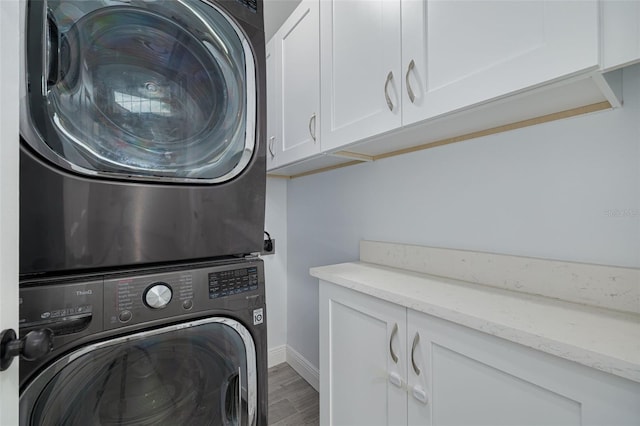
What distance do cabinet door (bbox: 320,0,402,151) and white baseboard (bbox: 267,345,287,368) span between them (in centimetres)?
177

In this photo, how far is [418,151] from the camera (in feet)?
4.14

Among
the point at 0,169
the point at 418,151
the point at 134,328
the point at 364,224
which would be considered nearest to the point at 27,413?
the point at 134,328

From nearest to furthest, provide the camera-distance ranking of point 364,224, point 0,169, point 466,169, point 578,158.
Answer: point 0,169
point 578,158
point 466,169
point 364,224

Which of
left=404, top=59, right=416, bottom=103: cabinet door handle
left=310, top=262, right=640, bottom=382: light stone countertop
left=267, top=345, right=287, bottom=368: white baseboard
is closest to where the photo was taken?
left=310, top=262, right=640, bottom=382: light stone countertop

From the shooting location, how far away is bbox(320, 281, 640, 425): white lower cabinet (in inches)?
21.5

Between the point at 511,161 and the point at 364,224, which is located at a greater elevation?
the point at 511,161

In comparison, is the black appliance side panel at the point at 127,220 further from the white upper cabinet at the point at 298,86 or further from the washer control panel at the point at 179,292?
the white upper cabinet at the point at 298,86

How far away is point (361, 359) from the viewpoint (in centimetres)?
105

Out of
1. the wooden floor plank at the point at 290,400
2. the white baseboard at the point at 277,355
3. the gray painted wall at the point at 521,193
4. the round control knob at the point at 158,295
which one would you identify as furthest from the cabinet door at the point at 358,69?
the white baseboard at the point at 277,355

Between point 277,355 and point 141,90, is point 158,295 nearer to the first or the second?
point 141,90

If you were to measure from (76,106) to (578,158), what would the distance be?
1.41 meters

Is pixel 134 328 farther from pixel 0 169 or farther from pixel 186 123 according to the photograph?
pixel 186 123

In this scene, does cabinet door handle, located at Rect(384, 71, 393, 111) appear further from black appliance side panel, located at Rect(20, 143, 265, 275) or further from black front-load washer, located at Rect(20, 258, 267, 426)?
black front-load washer, located at Rect(20, 258, 267, 426)

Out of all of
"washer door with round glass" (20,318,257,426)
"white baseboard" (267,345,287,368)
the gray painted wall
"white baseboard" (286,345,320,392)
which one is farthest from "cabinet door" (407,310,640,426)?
"white baseboard" (267,345,287,368)
